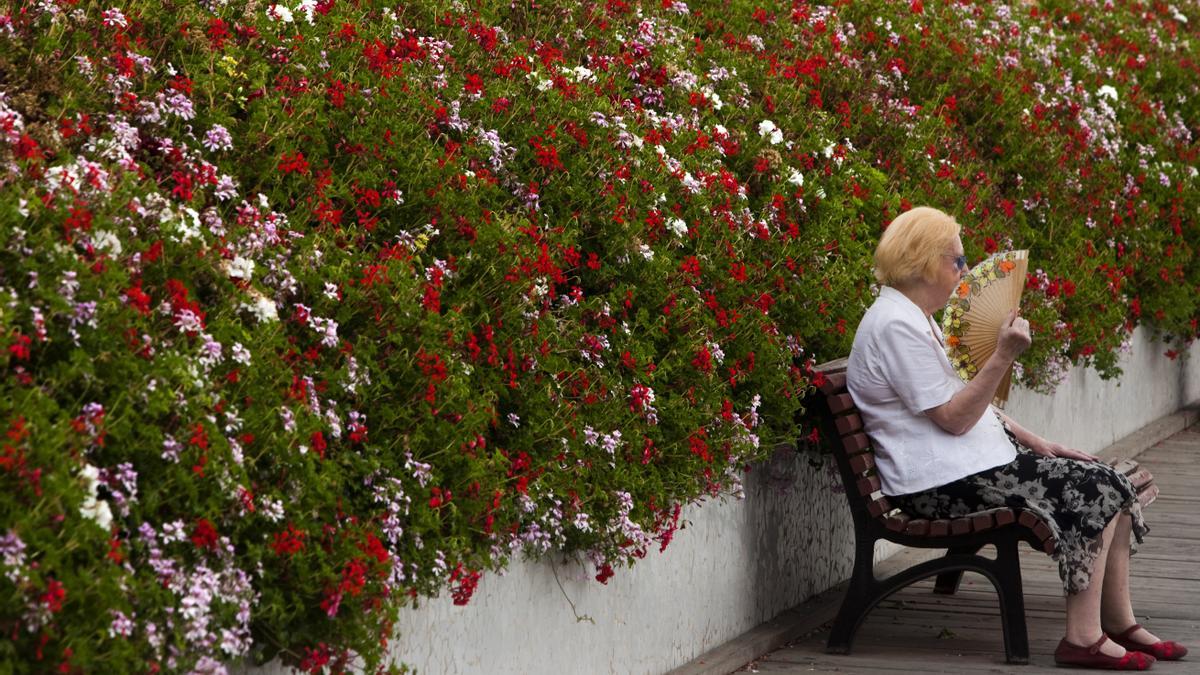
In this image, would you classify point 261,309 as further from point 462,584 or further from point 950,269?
point 950,269

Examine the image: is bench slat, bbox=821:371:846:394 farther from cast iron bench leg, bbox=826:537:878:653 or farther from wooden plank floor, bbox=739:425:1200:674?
wooden plank floor, bbox=739:425:1200:674

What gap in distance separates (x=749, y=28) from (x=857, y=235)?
1696 millimetres

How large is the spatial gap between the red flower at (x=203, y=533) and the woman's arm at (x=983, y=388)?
10.1ft

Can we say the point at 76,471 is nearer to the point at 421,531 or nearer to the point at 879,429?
the point at 421,531

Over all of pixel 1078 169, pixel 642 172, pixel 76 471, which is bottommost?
pixel 76 471

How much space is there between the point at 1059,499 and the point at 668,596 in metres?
1.37

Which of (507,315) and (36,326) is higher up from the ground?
(507,315)

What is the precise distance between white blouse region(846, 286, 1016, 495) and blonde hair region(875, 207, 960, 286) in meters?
0.07

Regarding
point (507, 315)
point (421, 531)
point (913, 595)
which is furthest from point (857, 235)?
point (421, 531)

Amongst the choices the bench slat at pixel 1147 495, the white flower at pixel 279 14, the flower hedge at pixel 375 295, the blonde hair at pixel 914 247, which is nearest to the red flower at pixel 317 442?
the flower hedge at pixel 375 295

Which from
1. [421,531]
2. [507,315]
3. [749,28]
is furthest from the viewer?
[749,28]

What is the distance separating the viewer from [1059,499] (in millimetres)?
5855

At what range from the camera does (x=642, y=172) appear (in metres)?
5.86

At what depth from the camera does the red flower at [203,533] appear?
332 centimetres
